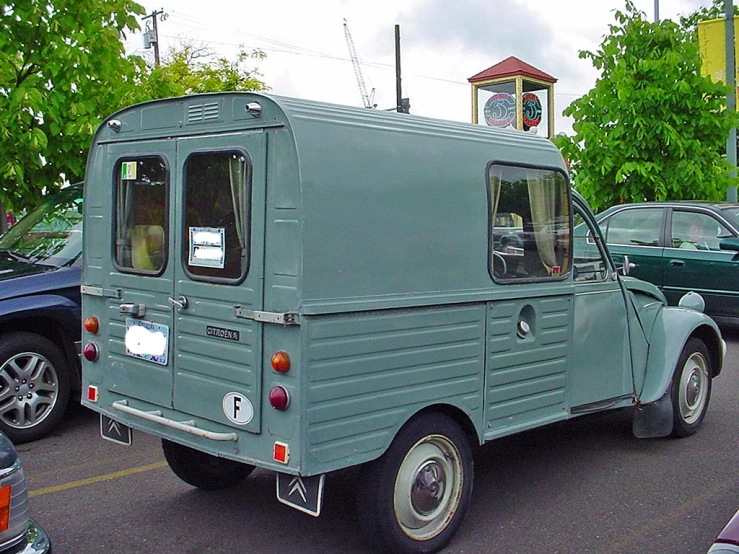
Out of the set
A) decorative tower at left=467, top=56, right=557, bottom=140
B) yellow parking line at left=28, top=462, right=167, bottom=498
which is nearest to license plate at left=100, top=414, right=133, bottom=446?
yellow parking line at left=28, top=462, right=167, bottom=498

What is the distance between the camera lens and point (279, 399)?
361 centimetres

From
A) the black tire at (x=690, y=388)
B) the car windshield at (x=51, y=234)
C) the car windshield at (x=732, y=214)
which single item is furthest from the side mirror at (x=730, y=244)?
the car windshield at (x=51, y=234)

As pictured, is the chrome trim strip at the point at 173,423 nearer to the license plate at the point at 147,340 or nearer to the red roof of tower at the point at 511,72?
the license plate at the point at 147,340

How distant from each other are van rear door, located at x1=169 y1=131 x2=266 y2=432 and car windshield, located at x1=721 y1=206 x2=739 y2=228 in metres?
8.30

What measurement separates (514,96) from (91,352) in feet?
50.4

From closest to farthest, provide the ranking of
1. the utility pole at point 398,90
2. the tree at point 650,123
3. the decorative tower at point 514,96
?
1. the tree at point 650,123
2. the decorative tower at point 514,96
3. the utility pole at point 398,90

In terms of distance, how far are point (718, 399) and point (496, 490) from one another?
11.0ft

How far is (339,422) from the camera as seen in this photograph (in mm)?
3707

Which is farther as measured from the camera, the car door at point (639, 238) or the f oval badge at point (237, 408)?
the car door at point (639, 238)

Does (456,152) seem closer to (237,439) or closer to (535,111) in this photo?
(237,439)

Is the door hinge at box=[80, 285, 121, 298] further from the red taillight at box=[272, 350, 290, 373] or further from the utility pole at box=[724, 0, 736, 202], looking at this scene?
the utility pole at box=[724, 0, 736, 202]

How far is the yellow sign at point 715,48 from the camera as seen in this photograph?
17078 mm

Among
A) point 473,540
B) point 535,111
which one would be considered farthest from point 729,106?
point 473,540

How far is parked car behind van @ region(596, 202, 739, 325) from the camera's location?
34.0 feet
